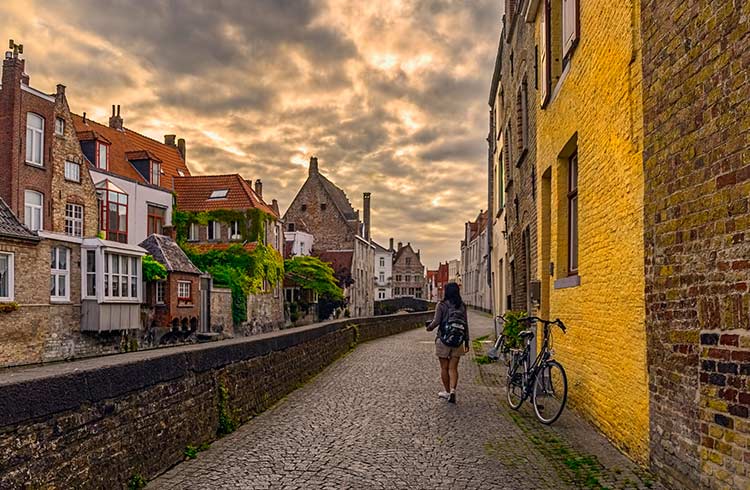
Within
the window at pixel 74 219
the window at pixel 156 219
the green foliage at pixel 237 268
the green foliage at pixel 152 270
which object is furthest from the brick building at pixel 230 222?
the window at pixel 74 219

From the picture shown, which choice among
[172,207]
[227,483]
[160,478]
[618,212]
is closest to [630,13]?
[618,212]

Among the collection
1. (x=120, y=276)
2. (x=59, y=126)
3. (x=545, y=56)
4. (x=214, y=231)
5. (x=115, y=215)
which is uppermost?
(x=59, y=126)

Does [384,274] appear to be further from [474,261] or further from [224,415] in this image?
[224,415]

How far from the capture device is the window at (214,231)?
42781 mm

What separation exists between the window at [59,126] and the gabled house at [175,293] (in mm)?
7273

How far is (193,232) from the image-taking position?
42562 mm

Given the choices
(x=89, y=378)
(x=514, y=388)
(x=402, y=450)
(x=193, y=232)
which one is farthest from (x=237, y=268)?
(x=89, y=378)

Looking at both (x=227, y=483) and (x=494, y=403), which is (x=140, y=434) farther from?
(x=494, y=403)

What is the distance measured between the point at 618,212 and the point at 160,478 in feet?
16.0

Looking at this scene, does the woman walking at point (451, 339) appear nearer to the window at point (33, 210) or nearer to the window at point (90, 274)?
the window at point (90, 274)

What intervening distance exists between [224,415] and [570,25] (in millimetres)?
6649

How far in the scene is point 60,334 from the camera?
89.8 feet

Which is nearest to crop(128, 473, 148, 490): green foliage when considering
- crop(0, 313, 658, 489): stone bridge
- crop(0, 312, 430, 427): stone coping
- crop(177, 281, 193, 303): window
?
crop(0, 313, 658, 489): stone bridge

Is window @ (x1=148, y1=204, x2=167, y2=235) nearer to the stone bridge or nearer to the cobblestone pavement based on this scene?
the stone bridge
